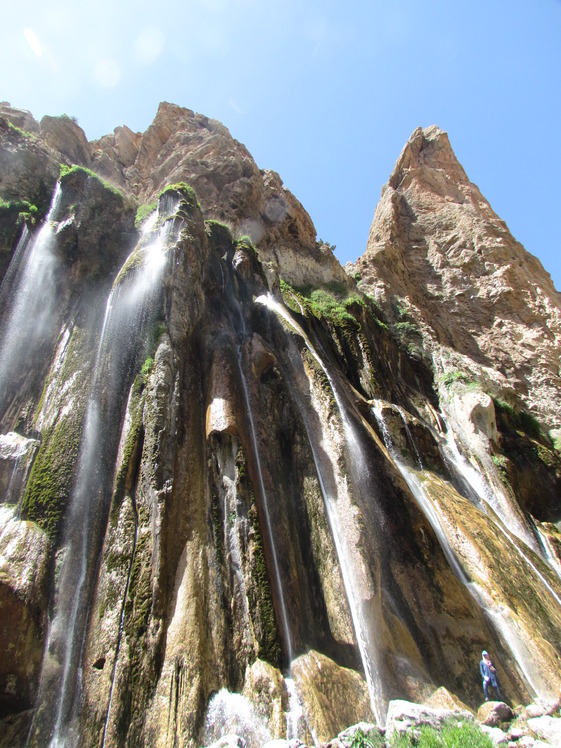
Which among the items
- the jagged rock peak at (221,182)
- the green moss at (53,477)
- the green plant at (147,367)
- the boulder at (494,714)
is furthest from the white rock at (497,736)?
the jagged rock peak at (221,182)

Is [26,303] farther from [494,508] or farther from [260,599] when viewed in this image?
[494,508]

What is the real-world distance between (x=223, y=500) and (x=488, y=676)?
17.3 feet

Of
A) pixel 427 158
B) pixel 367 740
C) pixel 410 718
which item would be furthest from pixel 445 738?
pixel 427 158

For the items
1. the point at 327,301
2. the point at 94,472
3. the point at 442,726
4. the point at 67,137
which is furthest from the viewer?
the point at 67,137

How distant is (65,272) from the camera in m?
12.9

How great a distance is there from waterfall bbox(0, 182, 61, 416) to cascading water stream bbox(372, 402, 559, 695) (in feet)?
34.3

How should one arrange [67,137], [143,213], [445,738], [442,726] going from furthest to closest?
[67,137], [143,213], [442,726], [445,738]

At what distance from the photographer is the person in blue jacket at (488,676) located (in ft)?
21.6

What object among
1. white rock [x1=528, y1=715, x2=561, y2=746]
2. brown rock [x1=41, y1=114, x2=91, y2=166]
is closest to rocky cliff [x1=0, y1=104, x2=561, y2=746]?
white rock [x1=528, y1=715, x2=561, y2=746]

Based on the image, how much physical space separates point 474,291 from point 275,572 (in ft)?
65.6

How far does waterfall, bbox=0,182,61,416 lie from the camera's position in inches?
451

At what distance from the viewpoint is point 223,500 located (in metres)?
8.06

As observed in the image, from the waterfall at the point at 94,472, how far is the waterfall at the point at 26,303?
96.2 inches

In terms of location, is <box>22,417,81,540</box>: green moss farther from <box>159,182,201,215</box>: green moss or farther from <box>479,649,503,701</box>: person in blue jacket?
<box>159,182,201,215</box>: green moss
